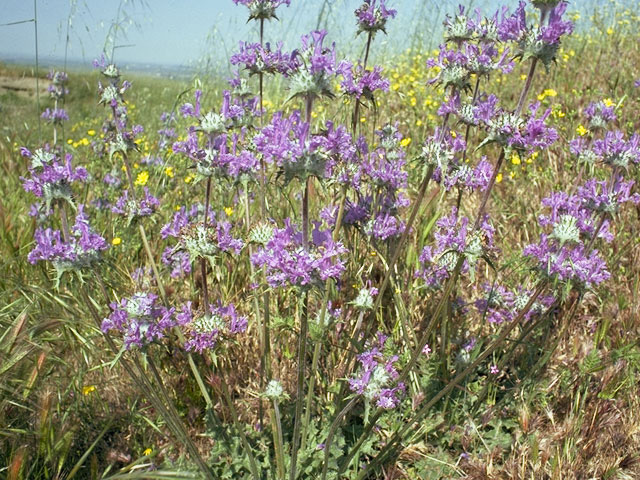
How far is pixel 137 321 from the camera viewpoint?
1.91 meters

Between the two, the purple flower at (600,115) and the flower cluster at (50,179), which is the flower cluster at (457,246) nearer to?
the flower cluster at (50,179)

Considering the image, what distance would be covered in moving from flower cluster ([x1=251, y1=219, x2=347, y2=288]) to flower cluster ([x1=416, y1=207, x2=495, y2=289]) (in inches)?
20.5

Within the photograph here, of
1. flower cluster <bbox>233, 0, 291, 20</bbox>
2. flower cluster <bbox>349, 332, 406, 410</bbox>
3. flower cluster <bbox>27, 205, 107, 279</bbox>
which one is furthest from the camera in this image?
flower cluster <bbox>233, 0, 291, 20</bbox>

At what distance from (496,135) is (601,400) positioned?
158 centimetres

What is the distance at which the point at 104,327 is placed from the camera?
1913mm

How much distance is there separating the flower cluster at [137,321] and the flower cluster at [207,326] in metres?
0.15

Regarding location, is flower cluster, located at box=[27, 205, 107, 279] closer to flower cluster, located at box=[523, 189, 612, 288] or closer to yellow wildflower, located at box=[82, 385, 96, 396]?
yellow wildflower, located at box=[82, 385, 96, 396]

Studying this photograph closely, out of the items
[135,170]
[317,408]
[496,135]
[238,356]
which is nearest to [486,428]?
[317,408]

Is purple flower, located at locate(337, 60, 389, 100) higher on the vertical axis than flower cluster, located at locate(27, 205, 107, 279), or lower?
higher

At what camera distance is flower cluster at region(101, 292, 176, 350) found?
1893mm

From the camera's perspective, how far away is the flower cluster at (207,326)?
2.07 m

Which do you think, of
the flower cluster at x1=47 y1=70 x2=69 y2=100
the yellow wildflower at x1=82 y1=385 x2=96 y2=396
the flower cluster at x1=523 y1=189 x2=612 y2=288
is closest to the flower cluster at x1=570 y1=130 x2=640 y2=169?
the flower cluster at x1=523 y1=189 x2=612 y2=288

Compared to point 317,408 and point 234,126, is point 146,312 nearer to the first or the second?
point 234,126

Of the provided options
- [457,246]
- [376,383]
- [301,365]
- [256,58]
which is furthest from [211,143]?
[376,383]
